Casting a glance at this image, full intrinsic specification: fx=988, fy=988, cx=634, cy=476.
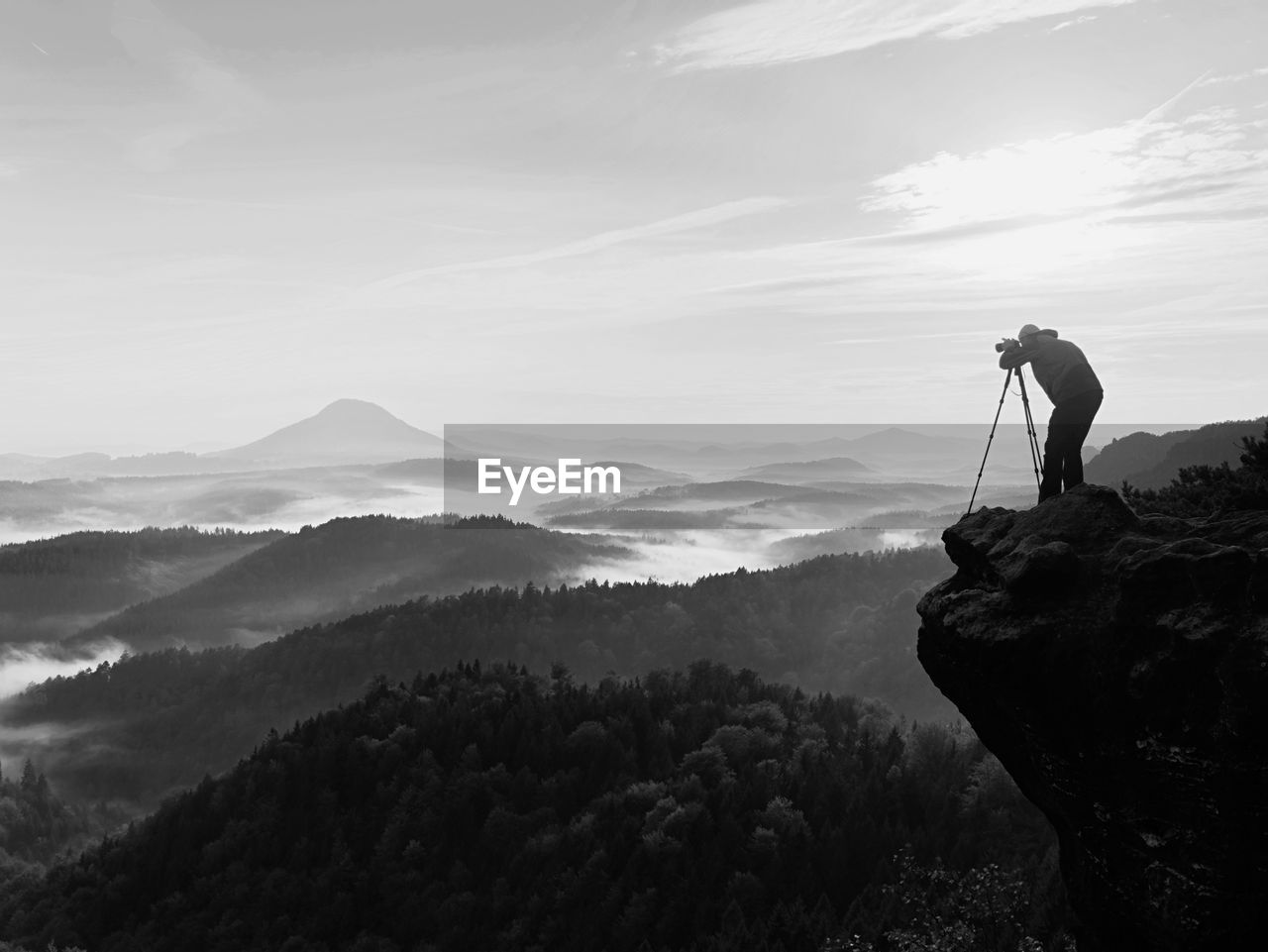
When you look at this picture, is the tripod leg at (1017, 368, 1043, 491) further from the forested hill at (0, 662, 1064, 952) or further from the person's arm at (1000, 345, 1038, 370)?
the forested hill at (0, 662, 1064, 952)

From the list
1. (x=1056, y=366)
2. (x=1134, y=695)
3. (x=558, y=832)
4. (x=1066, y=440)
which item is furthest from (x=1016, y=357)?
(x=558, y=832)

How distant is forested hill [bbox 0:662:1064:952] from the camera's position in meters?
97.1

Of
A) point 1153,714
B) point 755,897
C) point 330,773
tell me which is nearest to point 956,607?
point 1153,714

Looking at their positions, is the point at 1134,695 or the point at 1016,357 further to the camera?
the point at 1016,357

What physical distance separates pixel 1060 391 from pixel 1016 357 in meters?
1.39

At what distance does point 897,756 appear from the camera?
395 ft

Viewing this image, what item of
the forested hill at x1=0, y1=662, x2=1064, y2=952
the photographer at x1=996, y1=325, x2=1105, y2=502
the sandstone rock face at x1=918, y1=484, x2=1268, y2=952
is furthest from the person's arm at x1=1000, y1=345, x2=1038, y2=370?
the forested hill at x1=0, y1=662, x2=1064, y2=952

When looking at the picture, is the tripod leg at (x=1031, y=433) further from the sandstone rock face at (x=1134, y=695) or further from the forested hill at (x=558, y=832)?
the forested hill at (x=558, y=832)

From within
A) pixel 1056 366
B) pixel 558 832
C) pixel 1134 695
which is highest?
pixel 1056 366

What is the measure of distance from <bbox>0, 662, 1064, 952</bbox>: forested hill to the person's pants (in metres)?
46.2

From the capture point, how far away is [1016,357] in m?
24.2

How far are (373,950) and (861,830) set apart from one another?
57886mm

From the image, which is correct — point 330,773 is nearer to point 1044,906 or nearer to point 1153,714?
point 1044,906

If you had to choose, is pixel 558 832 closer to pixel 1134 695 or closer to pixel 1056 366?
pixel 1056 366
